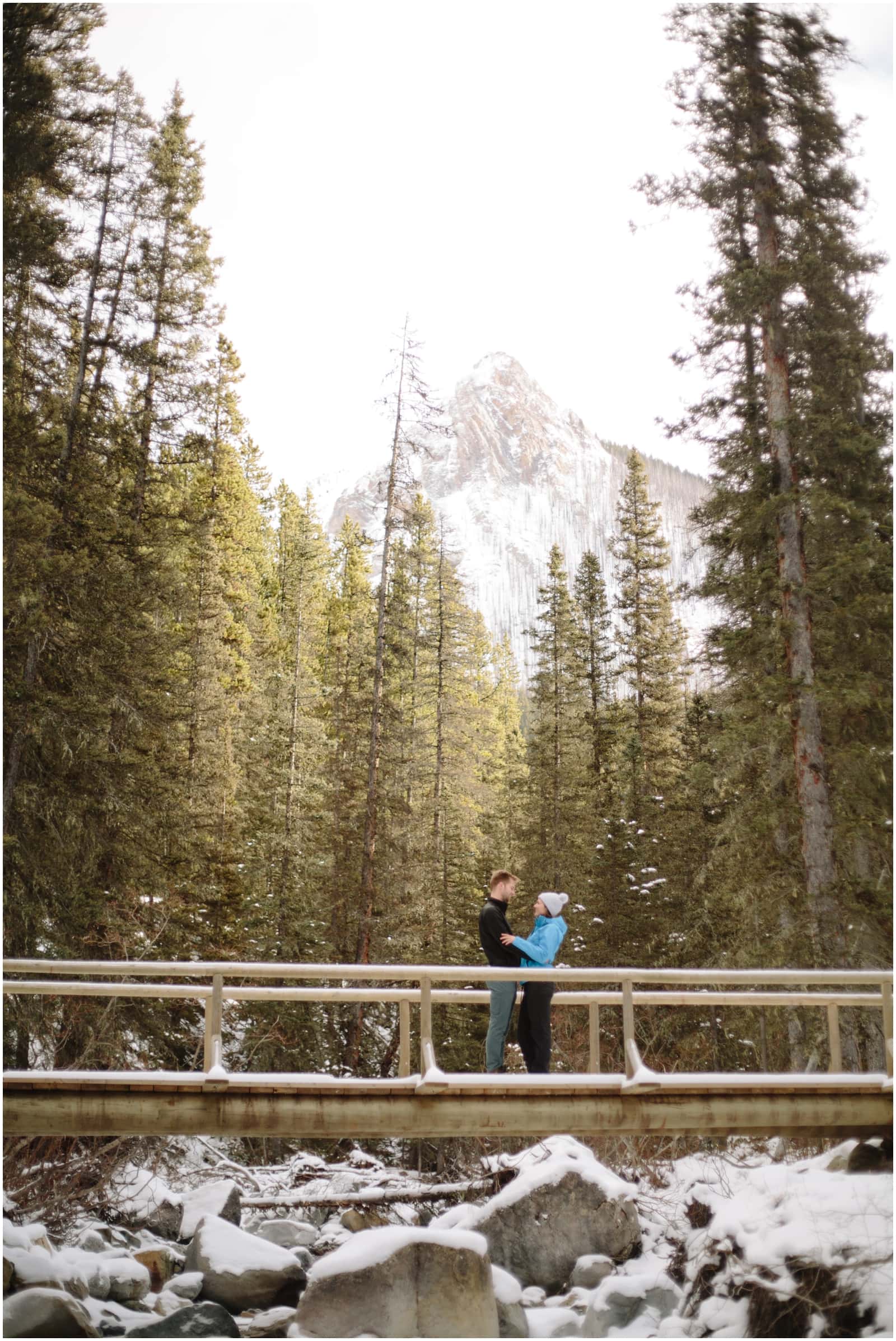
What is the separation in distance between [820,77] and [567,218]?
260cm

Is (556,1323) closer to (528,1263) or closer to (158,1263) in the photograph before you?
(528,1263)

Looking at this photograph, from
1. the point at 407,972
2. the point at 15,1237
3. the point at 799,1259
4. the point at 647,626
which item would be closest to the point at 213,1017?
the point at 407,972

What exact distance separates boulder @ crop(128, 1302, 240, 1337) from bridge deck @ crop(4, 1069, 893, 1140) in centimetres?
132

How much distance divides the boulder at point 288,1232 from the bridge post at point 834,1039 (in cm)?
502

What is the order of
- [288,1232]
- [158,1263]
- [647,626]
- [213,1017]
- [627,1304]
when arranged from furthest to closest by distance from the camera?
[647,626] < [288,1232] < [158,1263] < [627,1304] < [213,1017]

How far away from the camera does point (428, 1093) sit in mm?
5879

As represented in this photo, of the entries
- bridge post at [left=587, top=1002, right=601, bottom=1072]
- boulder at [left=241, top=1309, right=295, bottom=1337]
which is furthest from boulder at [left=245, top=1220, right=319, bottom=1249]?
bridge post at [left=587, top=1002, right=601, bottom=1072]

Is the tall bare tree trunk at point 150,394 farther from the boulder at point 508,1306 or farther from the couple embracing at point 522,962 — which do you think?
the boulder at point 508,1306

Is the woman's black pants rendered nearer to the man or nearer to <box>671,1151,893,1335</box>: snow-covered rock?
the man

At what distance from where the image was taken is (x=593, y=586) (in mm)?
26578

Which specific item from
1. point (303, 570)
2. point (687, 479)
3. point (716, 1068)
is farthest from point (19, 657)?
point (303, 570)

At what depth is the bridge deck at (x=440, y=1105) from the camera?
576cm

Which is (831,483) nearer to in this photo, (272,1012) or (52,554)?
(52,554)

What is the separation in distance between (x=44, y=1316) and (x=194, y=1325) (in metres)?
0.99
